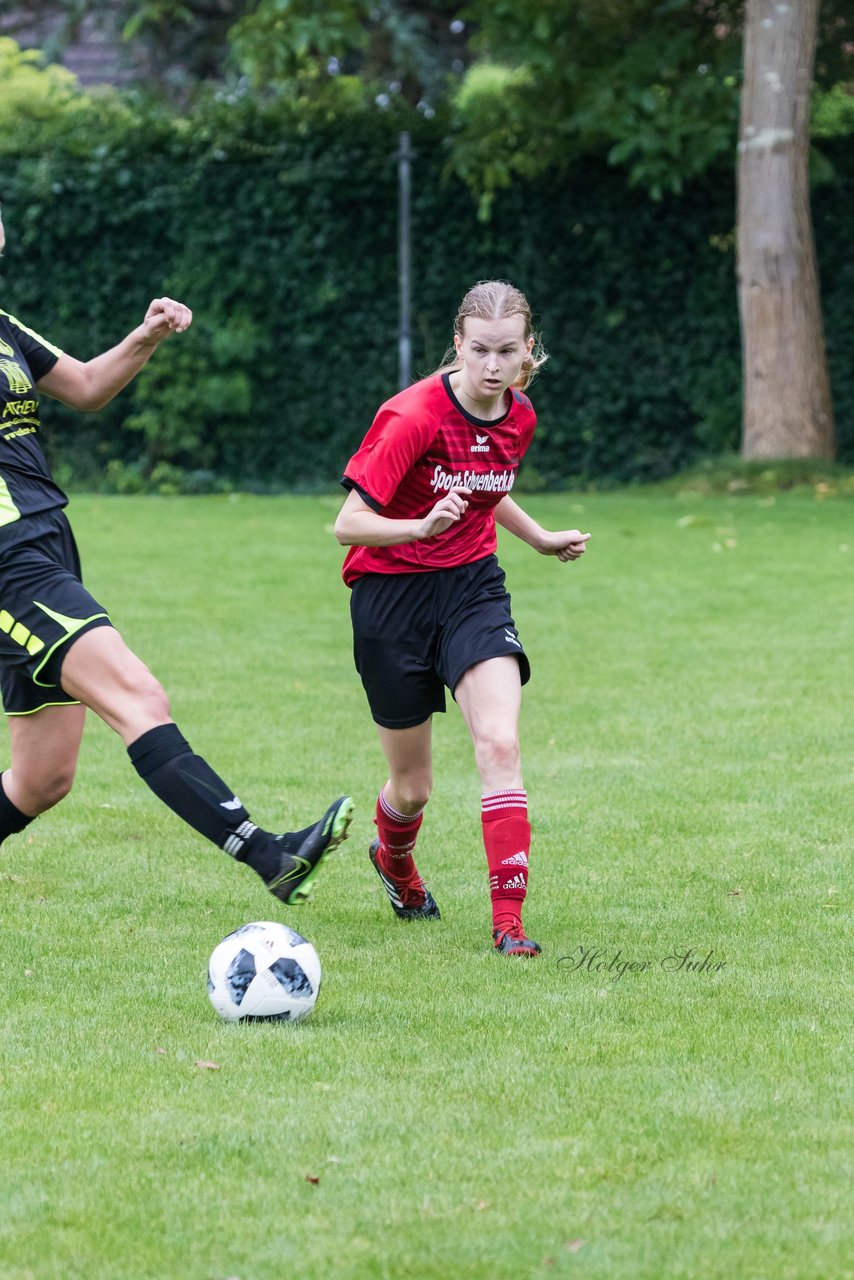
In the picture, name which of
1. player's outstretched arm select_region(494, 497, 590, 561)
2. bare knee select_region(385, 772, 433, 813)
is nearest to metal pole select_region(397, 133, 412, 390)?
player's outstretched arm select_region(494, 497, 590, 561)

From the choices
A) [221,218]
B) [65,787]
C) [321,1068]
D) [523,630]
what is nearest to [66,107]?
[221,218]

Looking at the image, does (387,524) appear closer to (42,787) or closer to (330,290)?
(42,787)

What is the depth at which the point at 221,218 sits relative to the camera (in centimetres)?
2059

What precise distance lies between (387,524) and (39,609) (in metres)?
1.01

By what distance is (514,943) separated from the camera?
5.09 meters

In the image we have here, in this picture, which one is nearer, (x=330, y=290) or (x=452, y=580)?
(x=452, y=580)

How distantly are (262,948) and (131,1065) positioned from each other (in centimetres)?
51

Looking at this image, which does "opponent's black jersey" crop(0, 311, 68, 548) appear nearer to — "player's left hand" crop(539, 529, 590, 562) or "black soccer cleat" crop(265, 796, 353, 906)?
"black soccer cleat" crop(265, 796, 353, 906)

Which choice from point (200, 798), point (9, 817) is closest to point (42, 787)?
point (9, 817)

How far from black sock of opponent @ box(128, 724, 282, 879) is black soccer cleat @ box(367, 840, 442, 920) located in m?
1.11

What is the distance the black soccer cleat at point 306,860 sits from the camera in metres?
4.51

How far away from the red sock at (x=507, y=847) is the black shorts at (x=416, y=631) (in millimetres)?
404

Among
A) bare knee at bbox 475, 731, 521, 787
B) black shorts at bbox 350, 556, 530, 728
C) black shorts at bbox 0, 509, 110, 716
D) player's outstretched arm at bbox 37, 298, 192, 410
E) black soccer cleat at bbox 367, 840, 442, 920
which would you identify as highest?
player's outstretched arm at bbox 37, 298, 192, 410

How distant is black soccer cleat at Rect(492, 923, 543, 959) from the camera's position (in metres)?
5.07
